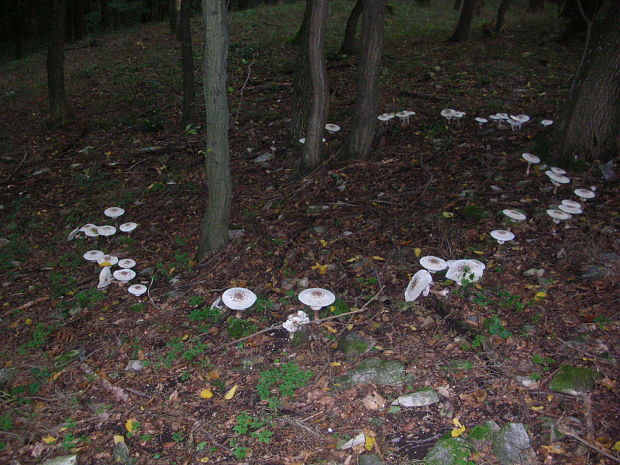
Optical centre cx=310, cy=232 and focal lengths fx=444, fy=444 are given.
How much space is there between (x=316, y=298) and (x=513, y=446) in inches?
82.2

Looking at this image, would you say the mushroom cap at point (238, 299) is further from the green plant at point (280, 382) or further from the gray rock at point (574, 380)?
the gray rock at point (574, 380)

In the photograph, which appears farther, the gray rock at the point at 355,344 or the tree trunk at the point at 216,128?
the tree trunk at the point at 216,128

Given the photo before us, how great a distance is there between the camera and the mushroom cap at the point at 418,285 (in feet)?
14.8

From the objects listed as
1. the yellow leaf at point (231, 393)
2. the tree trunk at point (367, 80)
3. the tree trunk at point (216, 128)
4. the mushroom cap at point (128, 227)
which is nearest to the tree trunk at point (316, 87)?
the tree trunk at point (367, 80)

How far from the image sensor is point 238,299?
4.62 meters

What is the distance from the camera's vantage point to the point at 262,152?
8.31m

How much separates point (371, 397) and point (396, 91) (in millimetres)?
7916

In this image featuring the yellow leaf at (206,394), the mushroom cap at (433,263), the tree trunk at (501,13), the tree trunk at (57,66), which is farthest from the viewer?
the tree trunk at (501,13)

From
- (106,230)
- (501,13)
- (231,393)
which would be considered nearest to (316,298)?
(231,393)

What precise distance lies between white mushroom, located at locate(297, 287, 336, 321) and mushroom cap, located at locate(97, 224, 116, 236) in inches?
135

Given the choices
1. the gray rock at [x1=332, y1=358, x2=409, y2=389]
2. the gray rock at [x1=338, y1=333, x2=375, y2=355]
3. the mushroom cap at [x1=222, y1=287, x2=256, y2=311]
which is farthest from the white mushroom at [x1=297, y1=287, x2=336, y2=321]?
the gray rock at [x1=332, y1=358, x2=409, y2=389]

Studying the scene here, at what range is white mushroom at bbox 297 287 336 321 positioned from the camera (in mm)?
4461

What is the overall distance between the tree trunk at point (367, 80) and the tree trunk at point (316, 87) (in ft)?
1.86

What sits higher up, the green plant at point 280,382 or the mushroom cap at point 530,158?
the mushroom cap at point 530,158
